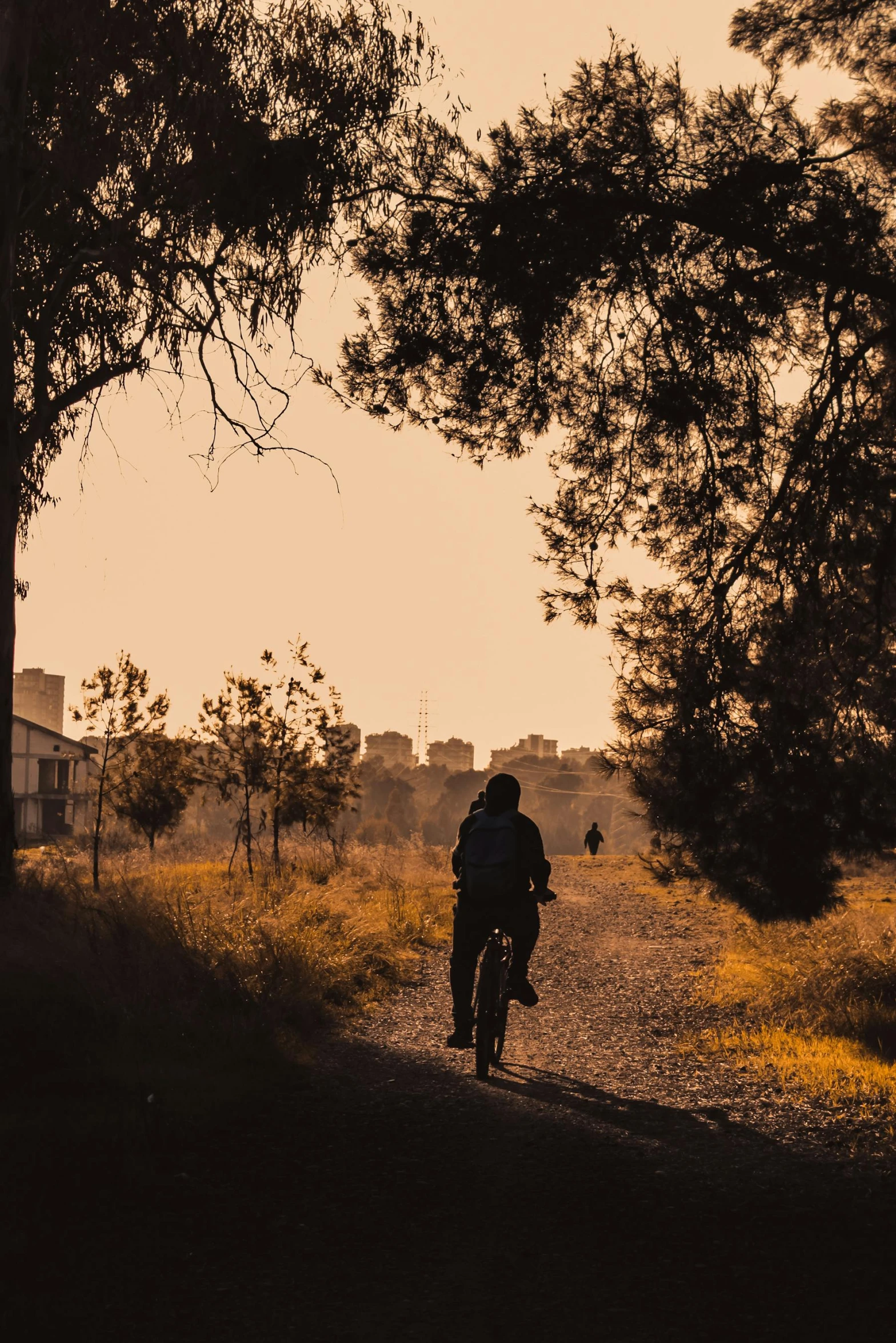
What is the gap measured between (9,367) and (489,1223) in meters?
10.2

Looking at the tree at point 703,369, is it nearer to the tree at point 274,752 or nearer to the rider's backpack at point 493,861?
the rider's backpack at point 493,861

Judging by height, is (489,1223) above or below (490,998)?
below

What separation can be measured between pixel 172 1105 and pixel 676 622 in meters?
4.67

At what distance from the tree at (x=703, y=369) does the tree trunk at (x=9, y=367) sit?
504cm

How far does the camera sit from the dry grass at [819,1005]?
785 centimetres

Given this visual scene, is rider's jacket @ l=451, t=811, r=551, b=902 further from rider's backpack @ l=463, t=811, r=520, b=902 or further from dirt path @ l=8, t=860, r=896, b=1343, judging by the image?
dirt path @ l=8, t=860, r=896, b=1343

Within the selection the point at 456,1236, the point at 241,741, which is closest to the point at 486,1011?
the point at 456,1236

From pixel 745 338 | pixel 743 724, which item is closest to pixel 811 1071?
pixel 743 724

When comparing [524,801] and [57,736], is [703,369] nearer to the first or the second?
[57,736]

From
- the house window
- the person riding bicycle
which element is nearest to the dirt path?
the person riding bicycle

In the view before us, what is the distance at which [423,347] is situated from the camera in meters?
8.05

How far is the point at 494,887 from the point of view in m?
7.35

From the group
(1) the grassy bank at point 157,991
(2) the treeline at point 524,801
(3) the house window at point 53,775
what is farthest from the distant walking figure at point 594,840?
(2) the treeline at point 524,801

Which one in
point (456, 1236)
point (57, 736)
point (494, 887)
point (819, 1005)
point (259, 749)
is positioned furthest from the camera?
point (57, 736)
